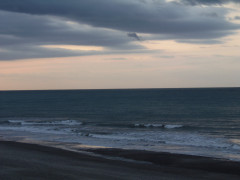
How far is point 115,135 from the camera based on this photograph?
39281 millimetres

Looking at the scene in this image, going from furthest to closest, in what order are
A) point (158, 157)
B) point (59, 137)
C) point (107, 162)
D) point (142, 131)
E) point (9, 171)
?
point (142, 131) < point (59, 137) < point (158, 157) < point (107, 162) < point (9, 171)

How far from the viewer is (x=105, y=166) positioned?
896 inches

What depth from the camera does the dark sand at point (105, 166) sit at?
19.5m

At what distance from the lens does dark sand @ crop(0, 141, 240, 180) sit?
1948 centimetres

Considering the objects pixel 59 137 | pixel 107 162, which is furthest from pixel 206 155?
pixel 59 137

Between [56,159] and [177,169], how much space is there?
937 centimetres

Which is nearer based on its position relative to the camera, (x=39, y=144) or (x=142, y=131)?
(x=39, y=144)

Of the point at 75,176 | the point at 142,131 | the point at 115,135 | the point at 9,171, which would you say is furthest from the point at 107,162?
the point at 142,131

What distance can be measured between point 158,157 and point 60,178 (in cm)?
1026

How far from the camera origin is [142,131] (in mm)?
43031

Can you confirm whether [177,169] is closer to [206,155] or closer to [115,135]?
[206,155]

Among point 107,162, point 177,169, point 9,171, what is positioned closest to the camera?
point 9,171

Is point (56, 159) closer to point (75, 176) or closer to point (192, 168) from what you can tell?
point (75, 176)

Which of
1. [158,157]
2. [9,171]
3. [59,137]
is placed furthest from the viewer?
[59,137]
